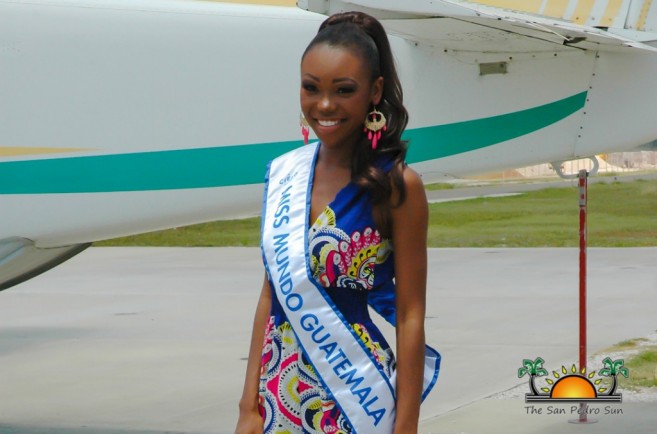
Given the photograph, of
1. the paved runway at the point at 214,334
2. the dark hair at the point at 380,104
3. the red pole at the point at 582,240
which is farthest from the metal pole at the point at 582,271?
the dark hair at the point at 380,104

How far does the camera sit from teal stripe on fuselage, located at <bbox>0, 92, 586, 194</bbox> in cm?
481

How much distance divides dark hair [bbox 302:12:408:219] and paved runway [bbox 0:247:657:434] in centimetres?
358

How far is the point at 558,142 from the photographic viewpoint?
17.1ft

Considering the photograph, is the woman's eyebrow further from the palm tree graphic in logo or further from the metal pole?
the palm tree graphic in logo

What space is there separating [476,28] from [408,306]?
2257 mm

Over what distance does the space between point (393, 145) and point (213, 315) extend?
7758 mm

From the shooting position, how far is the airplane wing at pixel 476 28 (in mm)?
4324

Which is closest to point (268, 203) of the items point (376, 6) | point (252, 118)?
point (376, 6)

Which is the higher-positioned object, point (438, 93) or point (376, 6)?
point (376, 6)

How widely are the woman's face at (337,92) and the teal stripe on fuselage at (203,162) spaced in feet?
7.66

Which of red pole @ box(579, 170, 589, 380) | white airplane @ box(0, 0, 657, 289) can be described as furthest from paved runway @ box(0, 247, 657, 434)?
white airplane @ box(0, 0, 657, 289)

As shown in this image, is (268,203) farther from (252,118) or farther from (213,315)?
(213,315)

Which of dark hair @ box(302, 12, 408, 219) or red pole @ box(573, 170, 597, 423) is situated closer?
dark hair @ box(302, 12, 408, 219)

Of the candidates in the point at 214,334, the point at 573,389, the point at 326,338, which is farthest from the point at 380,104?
the point at 214,334
